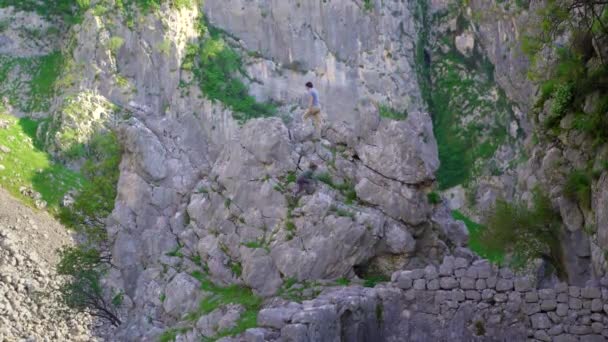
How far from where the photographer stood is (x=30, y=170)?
187 feet

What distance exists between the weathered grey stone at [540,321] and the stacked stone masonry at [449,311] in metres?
0.02

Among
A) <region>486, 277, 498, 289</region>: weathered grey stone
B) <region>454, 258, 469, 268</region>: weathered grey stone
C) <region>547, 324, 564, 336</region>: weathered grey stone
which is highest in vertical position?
<region>454, 258, 469, 268</region>: weathered grey stone

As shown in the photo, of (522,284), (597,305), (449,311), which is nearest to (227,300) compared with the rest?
(449,311)

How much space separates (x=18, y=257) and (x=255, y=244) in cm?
2698

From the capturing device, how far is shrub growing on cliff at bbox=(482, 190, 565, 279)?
74.2 feet

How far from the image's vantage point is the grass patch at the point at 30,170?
5428cm

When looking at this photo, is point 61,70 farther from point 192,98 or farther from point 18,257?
point 18,257

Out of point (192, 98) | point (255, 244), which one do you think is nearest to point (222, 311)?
point (255, 244)

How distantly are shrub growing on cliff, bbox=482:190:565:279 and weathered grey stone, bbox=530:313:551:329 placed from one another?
4558 millimetres

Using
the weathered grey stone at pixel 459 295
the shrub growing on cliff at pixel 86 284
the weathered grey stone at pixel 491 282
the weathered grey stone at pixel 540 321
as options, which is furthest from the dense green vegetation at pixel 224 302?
the shrub growing on cliff at pixel 86 284

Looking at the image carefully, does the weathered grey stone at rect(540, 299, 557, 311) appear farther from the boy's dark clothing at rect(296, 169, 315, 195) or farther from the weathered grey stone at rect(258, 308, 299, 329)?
the boy's dark clothing at rect(296, 169, 315, 195)

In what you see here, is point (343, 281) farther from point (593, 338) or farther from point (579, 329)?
point (593, 338)

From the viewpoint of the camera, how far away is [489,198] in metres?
64.0

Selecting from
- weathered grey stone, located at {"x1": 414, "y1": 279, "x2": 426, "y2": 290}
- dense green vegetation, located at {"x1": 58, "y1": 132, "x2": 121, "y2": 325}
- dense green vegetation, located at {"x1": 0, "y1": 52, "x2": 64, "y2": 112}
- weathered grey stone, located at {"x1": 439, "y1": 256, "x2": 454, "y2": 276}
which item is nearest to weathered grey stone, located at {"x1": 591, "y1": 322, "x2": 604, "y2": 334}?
weathered grey stone, located at {"x1": 439, "y1": 256, "x2": 454, "y2": 276}
